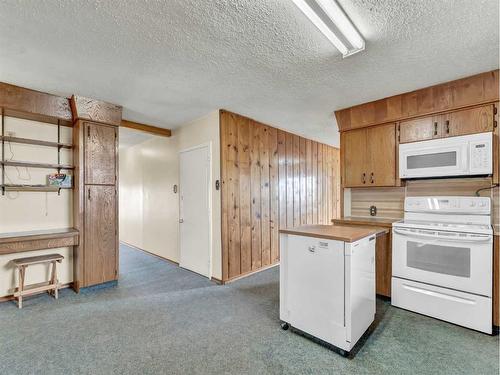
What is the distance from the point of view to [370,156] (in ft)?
11.1

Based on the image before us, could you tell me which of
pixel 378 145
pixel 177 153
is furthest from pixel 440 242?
pixel 177 153

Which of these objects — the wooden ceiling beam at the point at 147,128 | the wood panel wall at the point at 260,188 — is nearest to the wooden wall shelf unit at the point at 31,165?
the wooden ceiling beam at the point at 147,128

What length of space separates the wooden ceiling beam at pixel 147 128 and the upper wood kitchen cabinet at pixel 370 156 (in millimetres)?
3096

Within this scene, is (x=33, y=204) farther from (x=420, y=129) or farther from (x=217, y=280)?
(x=420, y=129)

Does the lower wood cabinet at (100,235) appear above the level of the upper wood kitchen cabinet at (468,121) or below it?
below

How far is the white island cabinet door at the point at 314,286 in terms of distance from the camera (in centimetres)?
197

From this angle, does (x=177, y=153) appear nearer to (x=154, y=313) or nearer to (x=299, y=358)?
(x=154, y=313)

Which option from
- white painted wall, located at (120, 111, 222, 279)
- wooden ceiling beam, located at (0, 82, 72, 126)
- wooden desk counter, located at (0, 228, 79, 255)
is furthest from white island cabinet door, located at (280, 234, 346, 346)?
wooden ceiling beam, located at (0, 82, 72, 126)

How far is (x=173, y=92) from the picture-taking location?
9.88ft

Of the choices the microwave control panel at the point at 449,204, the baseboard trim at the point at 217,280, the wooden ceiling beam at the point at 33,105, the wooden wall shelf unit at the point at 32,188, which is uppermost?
the wooden ceiling beam at the point at 33,105

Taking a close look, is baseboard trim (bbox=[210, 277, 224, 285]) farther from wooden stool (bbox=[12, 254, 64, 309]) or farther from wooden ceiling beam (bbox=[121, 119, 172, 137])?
wooden ceiling beam (bbox=[121, 119, 172, 137])

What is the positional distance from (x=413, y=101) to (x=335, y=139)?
8.23 ft

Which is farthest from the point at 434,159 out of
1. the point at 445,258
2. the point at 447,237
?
the point at 445,258

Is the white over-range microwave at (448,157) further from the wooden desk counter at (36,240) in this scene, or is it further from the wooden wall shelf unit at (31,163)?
the wooden wall shelf unit at (31,163)
